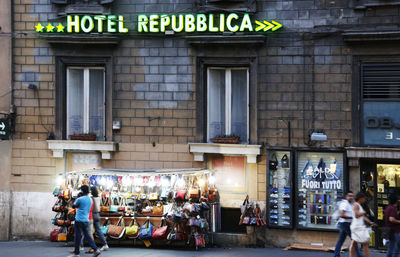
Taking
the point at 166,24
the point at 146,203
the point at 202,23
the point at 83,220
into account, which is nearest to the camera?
the point at 83,220

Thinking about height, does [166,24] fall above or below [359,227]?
above

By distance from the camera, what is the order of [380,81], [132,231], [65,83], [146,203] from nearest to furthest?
[132,231] < [380,81] < [146,203] < [65,83]

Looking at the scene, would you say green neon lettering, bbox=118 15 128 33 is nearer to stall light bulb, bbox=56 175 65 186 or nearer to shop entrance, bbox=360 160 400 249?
stall light bulb, bbox=56 175 65 186

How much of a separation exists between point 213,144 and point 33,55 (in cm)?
585

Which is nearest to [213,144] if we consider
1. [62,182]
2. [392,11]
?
[62,182]

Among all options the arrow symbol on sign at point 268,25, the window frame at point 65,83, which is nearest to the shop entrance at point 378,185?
the arrow symbol on sign at point 268,25

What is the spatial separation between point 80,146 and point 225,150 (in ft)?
13.5

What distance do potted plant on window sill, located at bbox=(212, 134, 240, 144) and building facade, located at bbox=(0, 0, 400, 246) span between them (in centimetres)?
18

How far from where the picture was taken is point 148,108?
15.8 meters

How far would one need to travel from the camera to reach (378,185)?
14797 millimetres

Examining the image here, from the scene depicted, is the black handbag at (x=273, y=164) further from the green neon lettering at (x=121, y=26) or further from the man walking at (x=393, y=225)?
the green neon lettering at (x=121, y=26)

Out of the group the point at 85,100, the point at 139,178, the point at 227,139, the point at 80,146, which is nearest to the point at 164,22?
the point at 85,100

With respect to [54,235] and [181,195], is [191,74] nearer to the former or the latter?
[181,195]

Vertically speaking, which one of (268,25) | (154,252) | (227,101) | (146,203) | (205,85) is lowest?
(154,252)
